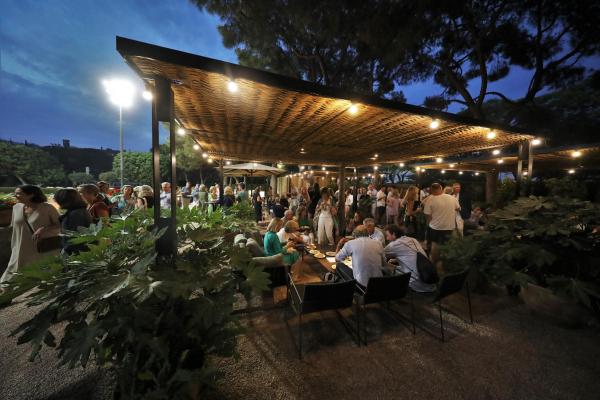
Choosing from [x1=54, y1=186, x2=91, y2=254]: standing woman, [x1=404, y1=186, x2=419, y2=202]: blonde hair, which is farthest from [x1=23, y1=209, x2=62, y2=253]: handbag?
[x1=404, y1=186, x2=419, y2=202]: blonde hair

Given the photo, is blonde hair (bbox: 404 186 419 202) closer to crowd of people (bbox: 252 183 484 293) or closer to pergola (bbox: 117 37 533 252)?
crowd of people (bbox: 252 183 484 293)

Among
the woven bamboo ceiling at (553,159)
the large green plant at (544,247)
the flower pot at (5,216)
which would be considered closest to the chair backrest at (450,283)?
the large green plant at (544,247)

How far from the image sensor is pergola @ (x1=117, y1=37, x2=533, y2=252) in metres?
2.00

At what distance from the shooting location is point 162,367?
4.95 ft

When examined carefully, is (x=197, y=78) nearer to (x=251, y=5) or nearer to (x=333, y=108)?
(x=333, y=108)

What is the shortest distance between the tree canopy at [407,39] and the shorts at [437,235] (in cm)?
763

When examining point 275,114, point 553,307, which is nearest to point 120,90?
point 275,114

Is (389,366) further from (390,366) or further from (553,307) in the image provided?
(553,307)

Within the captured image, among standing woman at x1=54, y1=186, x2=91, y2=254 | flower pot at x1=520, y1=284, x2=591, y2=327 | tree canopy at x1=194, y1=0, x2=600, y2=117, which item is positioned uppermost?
tree canopy at x1=194, y1=0, x2=600, y2=117

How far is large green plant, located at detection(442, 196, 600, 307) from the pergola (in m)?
1.47

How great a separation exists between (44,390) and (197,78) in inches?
129

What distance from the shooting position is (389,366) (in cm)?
235

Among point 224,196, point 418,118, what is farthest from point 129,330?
point 224,196

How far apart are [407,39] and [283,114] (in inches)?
327
